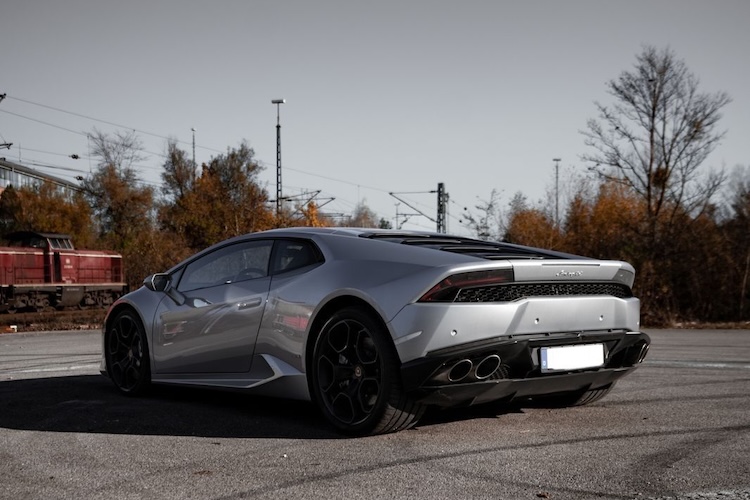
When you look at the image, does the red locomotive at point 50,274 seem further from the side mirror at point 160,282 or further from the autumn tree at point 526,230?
the side mirror at point 160,282

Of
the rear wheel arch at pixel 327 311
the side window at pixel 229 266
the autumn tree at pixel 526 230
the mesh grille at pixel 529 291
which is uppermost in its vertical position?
the autumn tree at pixel 526 230

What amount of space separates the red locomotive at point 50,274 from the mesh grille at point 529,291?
27.8 metres

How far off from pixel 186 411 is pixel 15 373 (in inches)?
142

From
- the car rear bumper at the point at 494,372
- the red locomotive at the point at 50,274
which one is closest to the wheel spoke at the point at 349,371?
the car rear bumper at the point at 494,372

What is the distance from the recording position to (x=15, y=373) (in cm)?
865

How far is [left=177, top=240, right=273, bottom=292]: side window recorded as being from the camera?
5.86 meters

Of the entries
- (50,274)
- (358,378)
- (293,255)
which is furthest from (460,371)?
(50,274)

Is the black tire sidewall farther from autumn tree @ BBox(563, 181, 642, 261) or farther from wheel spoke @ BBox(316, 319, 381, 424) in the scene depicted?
autumn tree @ BBox(563, 181, 642, 261)

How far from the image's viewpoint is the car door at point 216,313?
222 inches

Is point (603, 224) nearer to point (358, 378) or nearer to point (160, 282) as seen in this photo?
point (160, 282)

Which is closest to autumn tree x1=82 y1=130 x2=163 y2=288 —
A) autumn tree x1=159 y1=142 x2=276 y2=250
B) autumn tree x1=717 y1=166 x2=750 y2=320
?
autumn tree x1=159 y1=142 x2=276 y2=250

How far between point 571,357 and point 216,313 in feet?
8.02

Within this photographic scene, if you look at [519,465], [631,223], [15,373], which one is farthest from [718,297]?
[519,465]

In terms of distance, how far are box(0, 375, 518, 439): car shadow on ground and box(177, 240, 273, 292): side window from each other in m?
0.89
